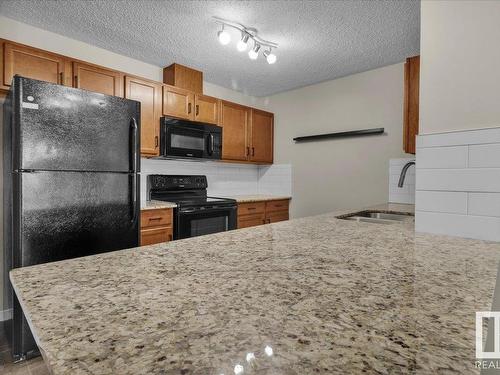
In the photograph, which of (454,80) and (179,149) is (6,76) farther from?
(454,80)

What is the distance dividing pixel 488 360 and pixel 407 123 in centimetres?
219

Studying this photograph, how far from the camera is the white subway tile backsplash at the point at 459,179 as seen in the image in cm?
101

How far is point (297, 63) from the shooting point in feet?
9.84

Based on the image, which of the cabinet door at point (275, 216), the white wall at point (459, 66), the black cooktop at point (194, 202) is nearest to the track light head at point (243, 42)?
the white wall at point (459, 66)

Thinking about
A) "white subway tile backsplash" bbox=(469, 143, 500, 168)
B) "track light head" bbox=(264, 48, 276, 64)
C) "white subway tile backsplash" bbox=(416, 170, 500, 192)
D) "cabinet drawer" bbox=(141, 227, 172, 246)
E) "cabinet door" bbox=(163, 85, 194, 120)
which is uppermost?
"track light head" bbox=(264, 48, 276, 64)

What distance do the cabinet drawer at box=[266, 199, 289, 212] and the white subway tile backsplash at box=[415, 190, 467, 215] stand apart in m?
2.61

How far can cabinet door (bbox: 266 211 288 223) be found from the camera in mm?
3768

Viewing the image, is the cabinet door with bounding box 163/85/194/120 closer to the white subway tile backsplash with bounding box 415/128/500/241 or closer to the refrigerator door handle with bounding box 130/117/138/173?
the refrigerator door handle with bounding box 130/117/138/173

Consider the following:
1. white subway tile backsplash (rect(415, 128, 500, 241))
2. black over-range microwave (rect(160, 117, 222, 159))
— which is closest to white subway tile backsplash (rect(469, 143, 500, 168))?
white subway tile backsplash (rect(415, 128, 500, 241))

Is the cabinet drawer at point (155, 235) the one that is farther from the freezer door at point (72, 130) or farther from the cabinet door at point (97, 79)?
the cabinet door at point (97, 79)

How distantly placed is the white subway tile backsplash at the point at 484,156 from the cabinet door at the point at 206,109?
2.66 m

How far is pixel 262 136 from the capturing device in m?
4.03

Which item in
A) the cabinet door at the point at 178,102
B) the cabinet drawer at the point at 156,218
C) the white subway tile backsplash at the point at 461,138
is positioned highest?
the cabinet door at the point at 178,102

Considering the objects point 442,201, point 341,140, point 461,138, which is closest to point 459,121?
point 461,138
